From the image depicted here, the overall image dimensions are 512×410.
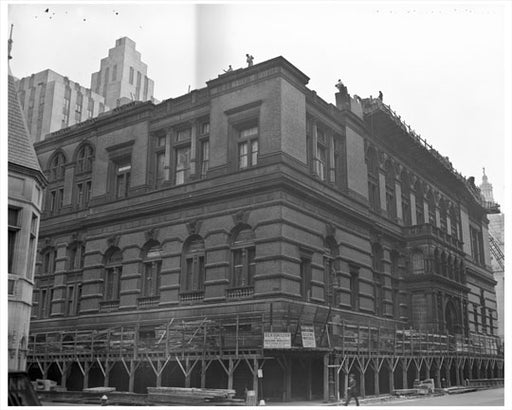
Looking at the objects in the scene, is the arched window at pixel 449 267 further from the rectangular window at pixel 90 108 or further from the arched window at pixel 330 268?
the rectangular window at pixel 90 108

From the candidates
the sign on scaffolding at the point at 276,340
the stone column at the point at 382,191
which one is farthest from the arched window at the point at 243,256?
the stone column at the point at 382,191

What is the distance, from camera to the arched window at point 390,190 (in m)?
37.9

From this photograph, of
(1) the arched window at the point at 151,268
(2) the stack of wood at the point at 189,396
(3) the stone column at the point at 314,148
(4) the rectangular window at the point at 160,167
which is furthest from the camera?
(4) the rectangular window at the point at 160,167

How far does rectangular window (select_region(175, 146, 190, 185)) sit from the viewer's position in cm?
3131

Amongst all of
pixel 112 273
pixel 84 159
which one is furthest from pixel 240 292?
pixel 84 159

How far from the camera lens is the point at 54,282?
3250 cm

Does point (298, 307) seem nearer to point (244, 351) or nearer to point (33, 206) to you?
point (244, 351)

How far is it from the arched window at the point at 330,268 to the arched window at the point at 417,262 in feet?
31.8

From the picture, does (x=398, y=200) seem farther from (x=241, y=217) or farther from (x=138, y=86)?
(x=138, y=86)

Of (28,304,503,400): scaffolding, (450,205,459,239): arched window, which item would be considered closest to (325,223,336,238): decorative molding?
(28,304,503,400): scaffolding

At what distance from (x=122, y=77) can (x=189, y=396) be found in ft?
44.1

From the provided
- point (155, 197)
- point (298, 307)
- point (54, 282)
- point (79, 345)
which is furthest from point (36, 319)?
point (298, 307)

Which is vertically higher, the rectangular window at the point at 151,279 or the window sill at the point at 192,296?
the rectangular window at the point at 151,279

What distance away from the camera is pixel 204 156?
3094 cm
